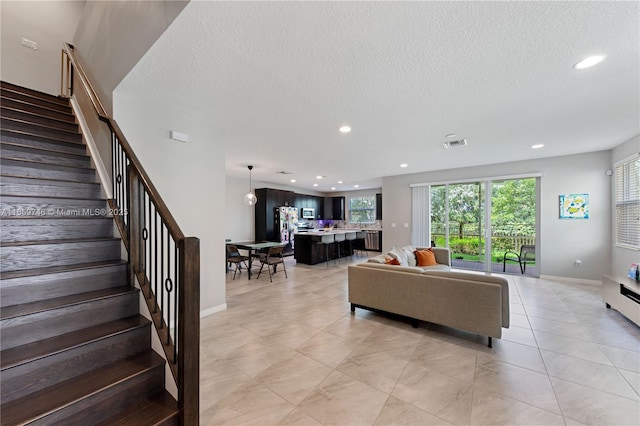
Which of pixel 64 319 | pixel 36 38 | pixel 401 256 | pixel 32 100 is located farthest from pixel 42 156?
pixel 401 256

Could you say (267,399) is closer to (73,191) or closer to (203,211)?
(203,211)

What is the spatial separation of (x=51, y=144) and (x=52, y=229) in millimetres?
1402

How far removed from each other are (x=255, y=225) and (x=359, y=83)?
7.14 metres

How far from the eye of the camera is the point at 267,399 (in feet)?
6.22

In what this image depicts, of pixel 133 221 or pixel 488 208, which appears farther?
pixel 488 208

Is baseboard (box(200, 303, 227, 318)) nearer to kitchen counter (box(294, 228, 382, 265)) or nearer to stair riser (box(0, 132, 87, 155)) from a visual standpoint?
stair riser (box(0, 132, 87, 155))

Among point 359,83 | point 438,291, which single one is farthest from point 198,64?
point 438,291

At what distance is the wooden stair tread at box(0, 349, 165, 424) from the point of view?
1201 millimetres

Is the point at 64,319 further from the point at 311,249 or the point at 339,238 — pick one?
the point at 339,238

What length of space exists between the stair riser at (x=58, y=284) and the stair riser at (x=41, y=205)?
83 cm

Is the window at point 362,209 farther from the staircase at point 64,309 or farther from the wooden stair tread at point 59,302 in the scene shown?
the wooden stair tread at point 59,302

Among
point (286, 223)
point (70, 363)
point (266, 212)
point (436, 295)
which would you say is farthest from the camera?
point (286, 223)

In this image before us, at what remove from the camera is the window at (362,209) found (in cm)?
1083

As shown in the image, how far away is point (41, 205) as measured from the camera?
7.16ft
